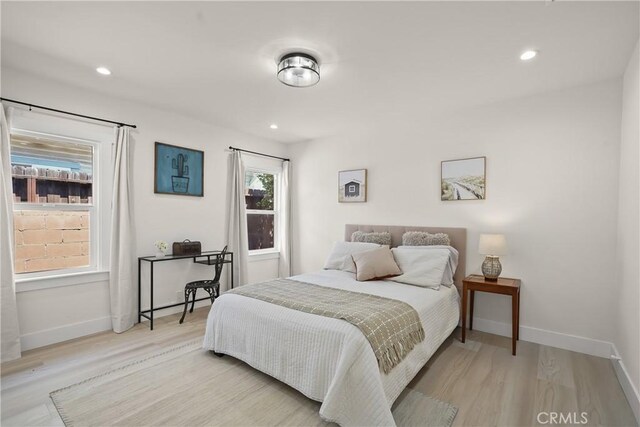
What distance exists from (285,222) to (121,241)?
2478 mm

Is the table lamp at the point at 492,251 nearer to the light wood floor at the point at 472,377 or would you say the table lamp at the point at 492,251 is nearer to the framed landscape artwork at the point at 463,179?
the framed landscape artwork at the point at 463,179

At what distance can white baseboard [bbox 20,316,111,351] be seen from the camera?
2801 millimetres

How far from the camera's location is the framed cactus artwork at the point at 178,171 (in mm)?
3713

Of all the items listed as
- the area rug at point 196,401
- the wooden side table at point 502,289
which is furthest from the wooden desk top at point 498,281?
the area rug at point 196,401

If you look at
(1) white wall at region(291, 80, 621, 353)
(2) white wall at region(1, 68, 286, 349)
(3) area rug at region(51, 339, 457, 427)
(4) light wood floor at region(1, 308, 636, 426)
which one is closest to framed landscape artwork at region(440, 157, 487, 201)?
(1) white wall at region(291, 80, 621, 353)

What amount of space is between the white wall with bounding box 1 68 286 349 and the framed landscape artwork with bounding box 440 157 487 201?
112 inches

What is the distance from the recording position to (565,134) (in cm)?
298

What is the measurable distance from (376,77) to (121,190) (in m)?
2.89

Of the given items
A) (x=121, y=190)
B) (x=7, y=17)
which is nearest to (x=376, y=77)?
(x=7, y=17)

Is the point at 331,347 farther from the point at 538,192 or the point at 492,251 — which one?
the point at 538,192

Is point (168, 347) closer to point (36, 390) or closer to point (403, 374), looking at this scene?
point (36, 390)

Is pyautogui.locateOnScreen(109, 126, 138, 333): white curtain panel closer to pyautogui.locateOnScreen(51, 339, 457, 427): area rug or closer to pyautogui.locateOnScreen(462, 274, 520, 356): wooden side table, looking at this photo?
pyautogui.locateOnScreen(51, 339, 457, 427): area rug

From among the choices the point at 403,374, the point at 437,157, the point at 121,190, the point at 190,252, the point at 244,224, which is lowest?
the point at 403,374

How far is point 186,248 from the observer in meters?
3.75
